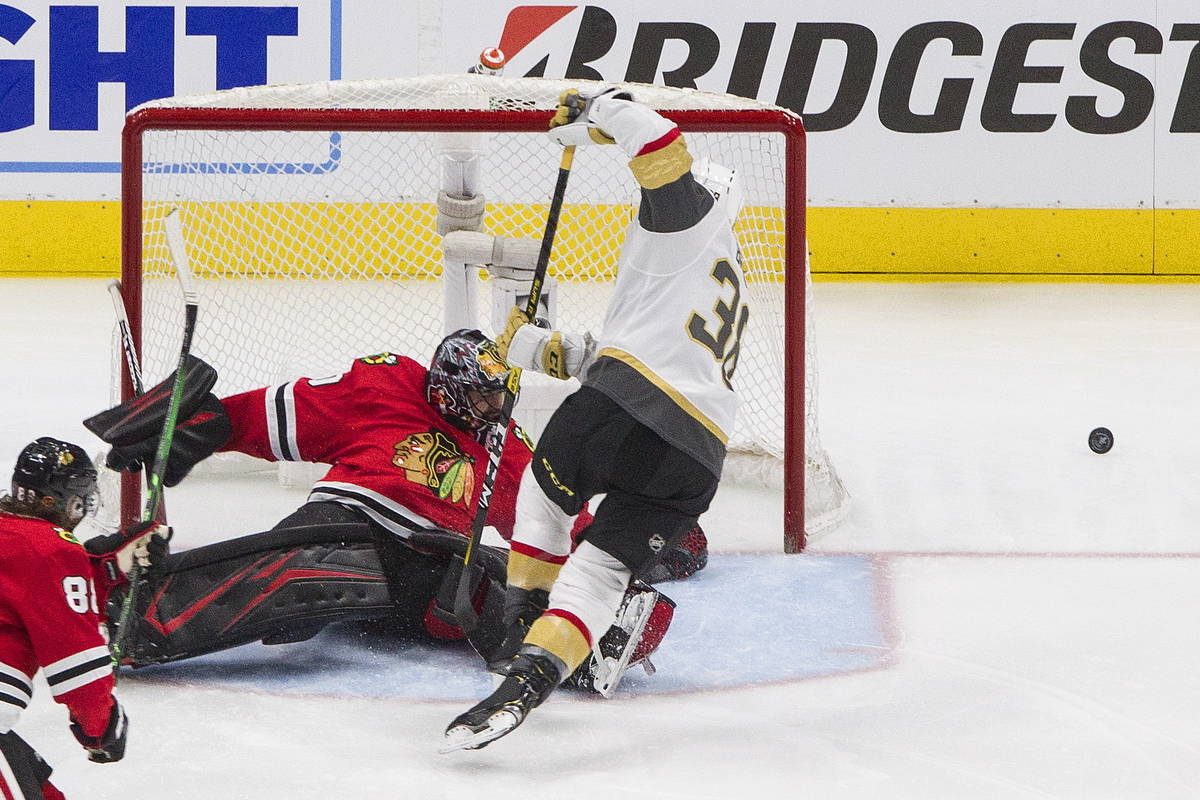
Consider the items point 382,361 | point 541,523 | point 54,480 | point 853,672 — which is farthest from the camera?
point 382,361

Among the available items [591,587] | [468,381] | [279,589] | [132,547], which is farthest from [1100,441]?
[132,547]

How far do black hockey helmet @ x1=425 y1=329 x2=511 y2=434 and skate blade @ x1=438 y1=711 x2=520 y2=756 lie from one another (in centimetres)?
79

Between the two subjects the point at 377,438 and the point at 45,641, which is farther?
the point at 377,438

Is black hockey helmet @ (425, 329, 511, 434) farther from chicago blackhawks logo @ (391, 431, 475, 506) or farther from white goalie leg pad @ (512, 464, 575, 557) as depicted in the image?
white goalie leg pad @ (512, 464, 575, 557)

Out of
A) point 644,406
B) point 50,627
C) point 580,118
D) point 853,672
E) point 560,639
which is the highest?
point 580,118

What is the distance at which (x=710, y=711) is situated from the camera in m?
2.59

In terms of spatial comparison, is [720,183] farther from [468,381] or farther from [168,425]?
[168,425]

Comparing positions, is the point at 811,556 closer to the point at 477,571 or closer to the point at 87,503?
the point at 477,571

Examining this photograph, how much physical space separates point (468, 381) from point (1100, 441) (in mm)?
2265

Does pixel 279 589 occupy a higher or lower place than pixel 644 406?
lower

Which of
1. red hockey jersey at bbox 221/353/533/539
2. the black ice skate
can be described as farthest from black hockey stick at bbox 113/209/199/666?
the black ice skate

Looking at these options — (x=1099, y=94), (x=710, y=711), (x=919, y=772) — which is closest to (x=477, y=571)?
(x=710, y=711)

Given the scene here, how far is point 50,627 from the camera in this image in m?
1.80

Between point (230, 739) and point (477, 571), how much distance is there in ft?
1.75
